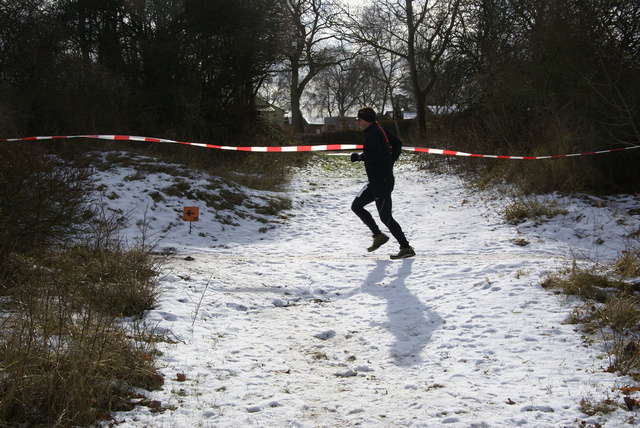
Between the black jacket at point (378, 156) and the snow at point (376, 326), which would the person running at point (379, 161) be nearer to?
the black jacket at point (378, 156)

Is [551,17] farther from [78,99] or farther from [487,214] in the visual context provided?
[78,99]

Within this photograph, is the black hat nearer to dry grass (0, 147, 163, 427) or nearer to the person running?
the person running

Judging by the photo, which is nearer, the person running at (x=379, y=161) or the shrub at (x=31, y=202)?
the shrub at (x=31, y=202)

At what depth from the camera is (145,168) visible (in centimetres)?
1150

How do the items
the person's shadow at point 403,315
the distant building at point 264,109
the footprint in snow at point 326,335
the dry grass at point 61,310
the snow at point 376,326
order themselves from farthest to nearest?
1. the distant building at point 264,109
2. the footprint in snow at point 326,335
3. the person's shadow at point 403,315
4. the snow at point 376,326
5. the dry grass at point 61,310

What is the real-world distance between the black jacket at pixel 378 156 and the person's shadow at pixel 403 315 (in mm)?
1152

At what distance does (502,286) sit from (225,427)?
11.9 feet

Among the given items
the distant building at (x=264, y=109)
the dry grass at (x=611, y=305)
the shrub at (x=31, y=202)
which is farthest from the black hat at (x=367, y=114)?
the distant building at (x=264, y=109)

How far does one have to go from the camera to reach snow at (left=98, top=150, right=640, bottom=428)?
318cm

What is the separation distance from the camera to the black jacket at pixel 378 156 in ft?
22.9

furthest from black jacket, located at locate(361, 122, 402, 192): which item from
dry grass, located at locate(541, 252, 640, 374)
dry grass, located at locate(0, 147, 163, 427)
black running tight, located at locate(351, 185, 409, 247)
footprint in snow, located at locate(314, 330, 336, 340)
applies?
dry grass, located at locate(0, 147, 163, 427)

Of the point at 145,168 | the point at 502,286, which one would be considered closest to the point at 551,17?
the point at 502,286

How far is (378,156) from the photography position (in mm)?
6945

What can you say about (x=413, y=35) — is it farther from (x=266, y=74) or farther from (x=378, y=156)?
(x=378, y=156)
